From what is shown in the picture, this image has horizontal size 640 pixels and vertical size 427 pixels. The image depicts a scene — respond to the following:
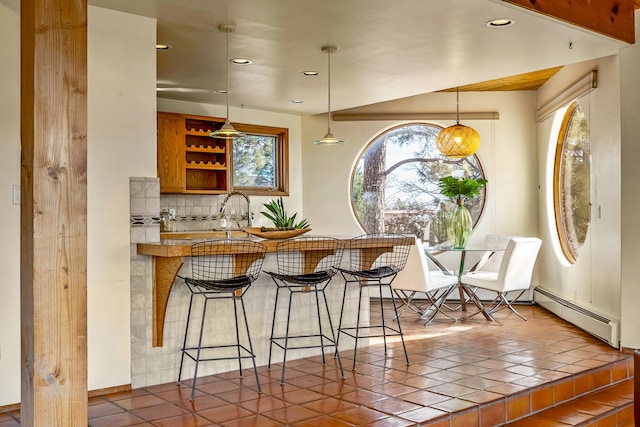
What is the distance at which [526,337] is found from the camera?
5344 millimetres

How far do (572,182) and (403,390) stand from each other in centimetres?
378

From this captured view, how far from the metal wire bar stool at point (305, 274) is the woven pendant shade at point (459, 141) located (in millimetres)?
2594

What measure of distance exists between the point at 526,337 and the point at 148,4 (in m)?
4.05

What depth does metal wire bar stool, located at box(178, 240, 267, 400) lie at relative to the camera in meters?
3.82

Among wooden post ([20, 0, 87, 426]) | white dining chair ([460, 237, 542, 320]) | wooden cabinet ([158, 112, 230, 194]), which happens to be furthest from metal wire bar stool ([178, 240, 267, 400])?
white dining chair ([460, 237, 542, 320])

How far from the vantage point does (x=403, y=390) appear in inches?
149

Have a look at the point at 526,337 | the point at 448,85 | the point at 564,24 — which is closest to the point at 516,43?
the point at 564,24

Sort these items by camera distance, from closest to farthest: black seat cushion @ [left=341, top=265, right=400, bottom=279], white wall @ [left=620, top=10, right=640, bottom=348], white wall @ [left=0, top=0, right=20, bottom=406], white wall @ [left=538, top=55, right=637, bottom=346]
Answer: white wall @ [left=0, top=0, right=20, bottom=406], black seat cushion @ [left=341, top=265, right=400, bottom=279], white wall @ [left=620, top=10, right=640, bottom=348], white wall @ [left=538, top=55, right=637, bottom=346]

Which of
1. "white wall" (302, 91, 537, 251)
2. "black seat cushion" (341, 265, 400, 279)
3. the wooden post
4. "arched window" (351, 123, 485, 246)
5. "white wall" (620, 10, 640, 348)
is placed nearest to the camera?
the wooden post

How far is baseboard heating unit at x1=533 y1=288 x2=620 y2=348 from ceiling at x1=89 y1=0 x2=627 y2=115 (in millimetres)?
2202

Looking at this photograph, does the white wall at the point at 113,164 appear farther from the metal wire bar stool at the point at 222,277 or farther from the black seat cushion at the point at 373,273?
the black seat cushion at the point at 373,273

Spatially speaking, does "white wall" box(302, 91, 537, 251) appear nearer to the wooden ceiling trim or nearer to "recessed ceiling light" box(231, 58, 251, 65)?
the wooden ceiling trim

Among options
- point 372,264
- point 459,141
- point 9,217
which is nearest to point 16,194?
point 9,217

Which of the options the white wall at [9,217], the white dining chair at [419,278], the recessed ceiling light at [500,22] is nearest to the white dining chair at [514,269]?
the white dining chair at [419,278]
